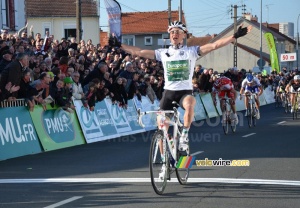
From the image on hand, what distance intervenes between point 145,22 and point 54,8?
108ft

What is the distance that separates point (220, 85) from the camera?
21.5 metres

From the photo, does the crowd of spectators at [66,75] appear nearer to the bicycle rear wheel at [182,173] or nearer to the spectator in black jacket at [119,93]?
the spectator in black jacket at [119,93]

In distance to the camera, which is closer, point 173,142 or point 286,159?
point 173,142

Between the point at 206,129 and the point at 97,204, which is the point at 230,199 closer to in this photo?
the point at 97,204

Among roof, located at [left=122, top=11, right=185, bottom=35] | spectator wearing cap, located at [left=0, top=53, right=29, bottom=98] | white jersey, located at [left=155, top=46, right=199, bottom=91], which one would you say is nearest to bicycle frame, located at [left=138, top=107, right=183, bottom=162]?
white jersey, located at [left=155, top=46, right=199, bottom=91]

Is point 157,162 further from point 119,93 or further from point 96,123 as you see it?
point 119,93

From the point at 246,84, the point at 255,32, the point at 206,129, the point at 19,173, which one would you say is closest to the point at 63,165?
the point at 19,173

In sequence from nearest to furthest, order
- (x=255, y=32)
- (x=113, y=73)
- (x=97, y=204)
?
1. (x=97, y=204)
2. (x=113, y=73)
3. (x=255, y=32)

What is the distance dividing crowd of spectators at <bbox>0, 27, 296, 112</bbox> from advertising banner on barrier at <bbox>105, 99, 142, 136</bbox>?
0.24 metres

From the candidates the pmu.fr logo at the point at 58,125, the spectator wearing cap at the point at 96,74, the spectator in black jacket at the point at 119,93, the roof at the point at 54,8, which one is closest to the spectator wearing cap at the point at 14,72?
the pmu.fr logo at the point at 58,125

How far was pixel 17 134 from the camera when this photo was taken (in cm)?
1505

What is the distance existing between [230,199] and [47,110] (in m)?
9.03

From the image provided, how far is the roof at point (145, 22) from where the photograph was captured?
100 meters

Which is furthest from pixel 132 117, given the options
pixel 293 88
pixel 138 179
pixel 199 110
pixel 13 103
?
pixel 138 179
